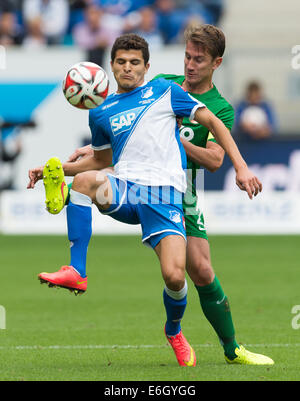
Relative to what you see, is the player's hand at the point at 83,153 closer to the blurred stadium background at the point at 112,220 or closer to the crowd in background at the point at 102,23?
the blurred stadium background at the point at 112,220

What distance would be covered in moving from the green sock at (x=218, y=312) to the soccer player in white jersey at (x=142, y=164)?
53cm

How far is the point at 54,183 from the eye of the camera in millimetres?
6051

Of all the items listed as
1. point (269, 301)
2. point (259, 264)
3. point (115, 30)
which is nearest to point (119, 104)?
point (269, 301)

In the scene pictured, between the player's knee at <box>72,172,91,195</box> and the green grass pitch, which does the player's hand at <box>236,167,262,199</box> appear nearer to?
the player's knee at <box>72,172,91,195</box>

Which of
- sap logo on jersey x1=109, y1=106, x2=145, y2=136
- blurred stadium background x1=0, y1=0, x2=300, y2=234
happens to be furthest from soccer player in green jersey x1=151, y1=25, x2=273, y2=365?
blurred stadium background x1=0, y1=0, x2=300, y2=234

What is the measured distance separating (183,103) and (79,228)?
44.8 inches

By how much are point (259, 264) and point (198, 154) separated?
7208 mm

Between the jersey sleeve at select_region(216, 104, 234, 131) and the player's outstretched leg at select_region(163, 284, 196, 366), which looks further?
the jersey sleeve at select_region(216, 104, 234, 131)

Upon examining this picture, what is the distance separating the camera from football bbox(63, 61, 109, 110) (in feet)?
20.9

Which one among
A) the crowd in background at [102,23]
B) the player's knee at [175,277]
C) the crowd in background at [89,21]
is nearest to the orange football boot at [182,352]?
the player's knee at [175,277]

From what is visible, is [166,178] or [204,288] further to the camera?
[204,288]

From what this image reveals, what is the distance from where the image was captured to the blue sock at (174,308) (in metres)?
6.74

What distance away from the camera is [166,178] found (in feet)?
21.0
